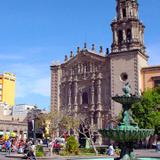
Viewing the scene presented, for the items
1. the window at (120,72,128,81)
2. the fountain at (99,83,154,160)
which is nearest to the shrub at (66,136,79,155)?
the fountain at (99,83,154,160)

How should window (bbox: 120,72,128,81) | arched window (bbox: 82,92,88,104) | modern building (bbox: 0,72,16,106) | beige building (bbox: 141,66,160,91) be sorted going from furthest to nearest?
modern building (bbox: 0,72,16,106) → arched window (bbox: 82,92,88,104) → window (bbox: 120,72,128,81) → beige building (bbox: 141,66,160,91)

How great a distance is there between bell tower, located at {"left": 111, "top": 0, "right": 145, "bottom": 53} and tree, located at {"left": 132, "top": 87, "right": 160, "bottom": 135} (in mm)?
9496

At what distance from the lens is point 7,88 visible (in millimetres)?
91938

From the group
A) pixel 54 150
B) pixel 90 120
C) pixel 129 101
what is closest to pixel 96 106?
pixel 90 120

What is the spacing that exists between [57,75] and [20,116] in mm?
25731

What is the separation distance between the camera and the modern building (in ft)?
297

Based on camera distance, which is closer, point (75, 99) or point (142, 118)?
point (142, 118)

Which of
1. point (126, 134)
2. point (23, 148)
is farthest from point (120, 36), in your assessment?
point (126, 134)

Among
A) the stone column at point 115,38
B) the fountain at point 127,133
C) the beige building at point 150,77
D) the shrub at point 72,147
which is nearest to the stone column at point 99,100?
the stone column at point 115,38

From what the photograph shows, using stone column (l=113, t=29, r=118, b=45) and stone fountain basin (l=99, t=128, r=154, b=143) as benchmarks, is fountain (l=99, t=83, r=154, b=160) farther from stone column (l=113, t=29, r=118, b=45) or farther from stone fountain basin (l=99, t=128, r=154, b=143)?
stone column (l=113, t=29, r=118, b=45)

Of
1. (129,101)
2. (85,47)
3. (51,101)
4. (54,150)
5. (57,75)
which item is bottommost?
(54,150)

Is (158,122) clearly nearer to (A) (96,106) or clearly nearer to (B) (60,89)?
(A) (96,106)

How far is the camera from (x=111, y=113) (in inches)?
1978

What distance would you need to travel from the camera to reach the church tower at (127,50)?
49.8 m
